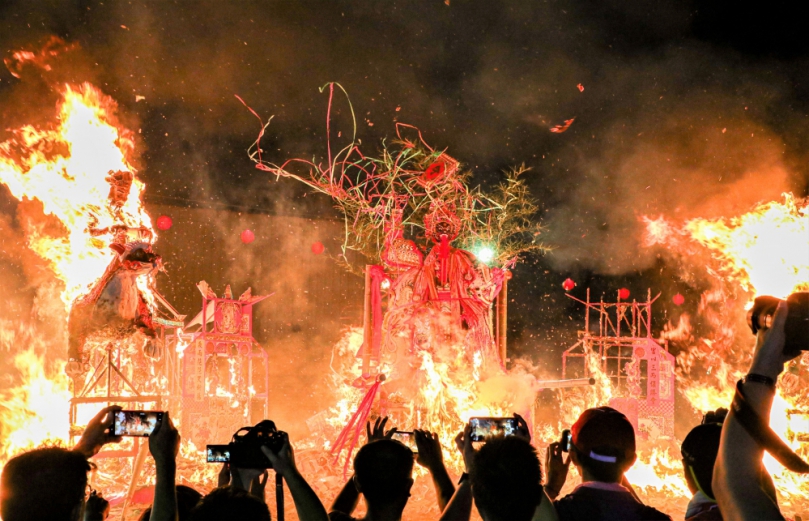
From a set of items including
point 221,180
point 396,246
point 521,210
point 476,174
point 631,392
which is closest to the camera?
point 396,246

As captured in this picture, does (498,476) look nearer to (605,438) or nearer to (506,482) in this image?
(506,482)

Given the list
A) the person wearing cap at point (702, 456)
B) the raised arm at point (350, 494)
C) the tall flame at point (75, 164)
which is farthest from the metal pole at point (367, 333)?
the person wearing cap at point (702, 456)

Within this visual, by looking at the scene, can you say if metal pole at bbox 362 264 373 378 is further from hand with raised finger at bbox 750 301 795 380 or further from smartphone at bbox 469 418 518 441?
hand with raised finger at bbox 750 301 795 380

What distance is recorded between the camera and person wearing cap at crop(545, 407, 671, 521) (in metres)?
2.51

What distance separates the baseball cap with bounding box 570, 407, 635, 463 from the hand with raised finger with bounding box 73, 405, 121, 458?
194 centimetres

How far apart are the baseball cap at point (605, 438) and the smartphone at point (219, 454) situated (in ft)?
4.71

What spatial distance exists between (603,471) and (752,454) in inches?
42.5

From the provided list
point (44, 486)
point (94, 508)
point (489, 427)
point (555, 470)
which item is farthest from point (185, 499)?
point (555, 470)

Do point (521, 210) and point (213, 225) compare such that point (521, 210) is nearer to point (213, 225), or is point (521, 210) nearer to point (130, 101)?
point (213, 225)

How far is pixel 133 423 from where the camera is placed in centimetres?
304

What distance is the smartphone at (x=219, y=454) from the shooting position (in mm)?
2873

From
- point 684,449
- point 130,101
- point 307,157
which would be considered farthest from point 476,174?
point 684,449

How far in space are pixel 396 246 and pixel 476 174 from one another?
6115 mm

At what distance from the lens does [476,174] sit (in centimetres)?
1591
